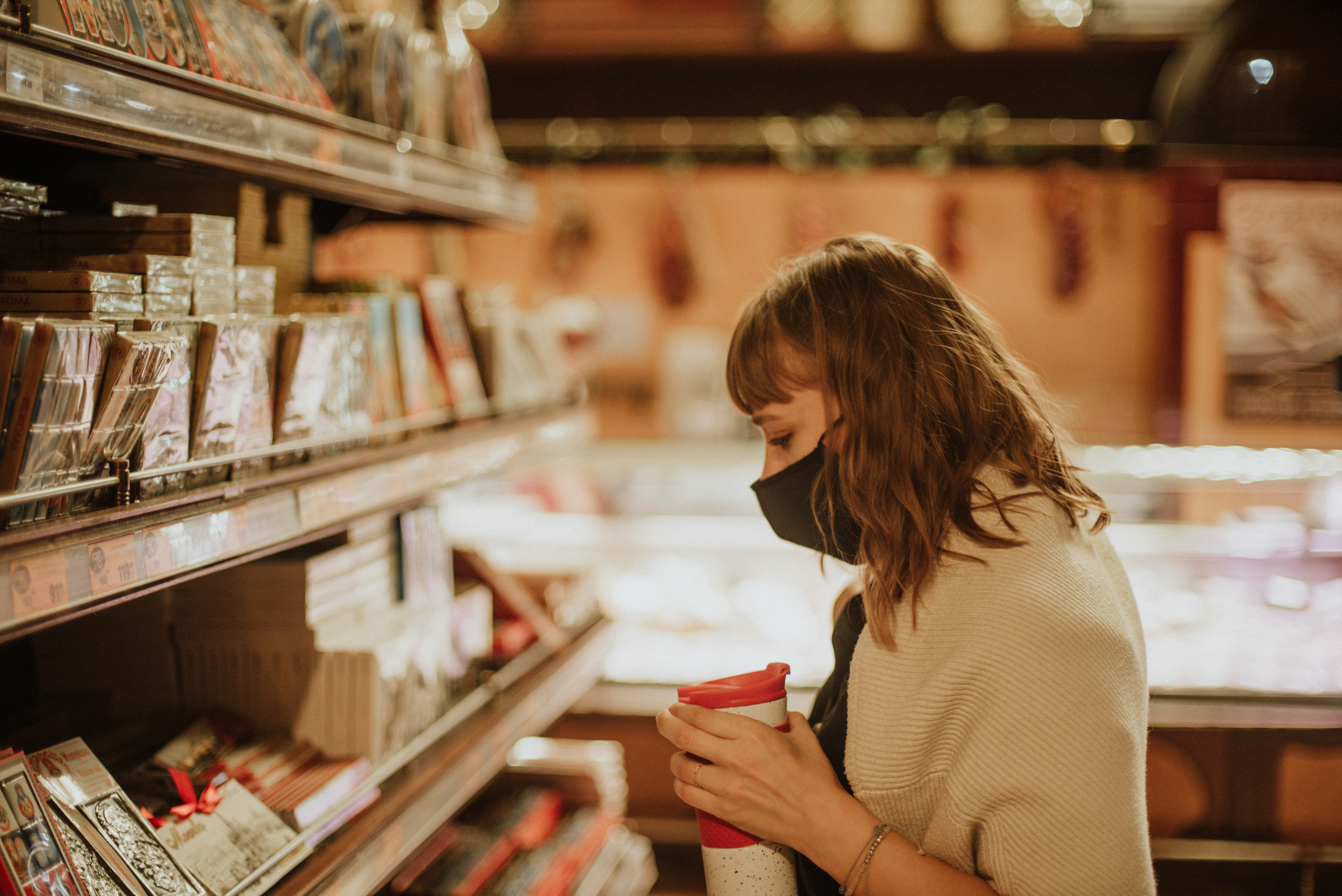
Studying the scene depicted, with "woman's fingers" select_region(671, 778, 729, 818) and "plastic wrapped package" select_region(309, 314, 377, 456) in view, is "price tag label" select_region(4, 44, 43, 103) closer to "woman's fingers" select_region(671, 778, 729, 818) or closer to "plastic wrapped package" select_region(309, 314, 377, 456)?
"plastic wrapped package" select_region(309, 314, 377, 456)

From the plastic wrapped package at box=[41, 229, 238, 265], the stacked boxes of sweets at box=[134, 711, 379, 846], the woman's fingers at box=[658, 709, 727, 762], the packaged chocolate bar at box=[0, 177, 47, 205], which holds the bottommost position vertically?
the stacked boxes of sweets at box=[134, 711, 379, 846]

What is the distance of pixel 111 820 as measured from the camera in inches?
46.9

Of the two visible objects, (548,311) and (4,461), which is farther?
(548,311)

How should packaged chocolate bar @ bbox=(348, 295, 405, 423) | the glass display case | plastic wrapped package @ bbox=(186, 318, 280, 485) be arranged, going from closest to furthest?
plastic wrapped package @ bbox=(186, 318, 280, 485) < packaged chocolate bar @ bbox=(348, 295, 405, 423) < the glass display case

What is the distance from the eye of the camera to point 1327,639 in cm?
338

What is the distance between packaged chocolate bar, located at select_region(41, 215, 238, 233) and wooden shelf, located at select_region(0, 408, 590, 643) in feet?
1.14

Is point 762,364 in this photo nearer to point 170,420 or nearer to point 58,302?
point 170,420

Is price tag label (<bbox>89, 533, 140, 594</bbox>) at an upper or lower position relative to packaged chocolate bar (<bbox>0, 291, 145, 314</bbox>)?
lower

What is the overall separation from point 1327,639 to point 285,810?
3.33m

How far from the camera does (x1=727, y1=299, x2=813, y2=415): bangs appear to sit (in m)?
1.40

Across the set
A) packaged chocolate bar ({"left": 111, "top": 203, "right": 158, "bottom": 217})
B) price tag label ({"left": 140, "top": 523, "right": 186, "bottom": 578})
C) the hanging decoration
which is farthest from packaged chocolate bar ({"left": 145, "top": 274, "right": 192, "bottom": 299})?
the hanging decoration

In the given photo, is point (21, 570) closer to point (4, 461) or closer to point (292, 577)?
point (4, 461)

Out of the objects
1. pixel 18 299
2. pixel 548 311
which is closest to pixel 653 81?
pixel 548 311

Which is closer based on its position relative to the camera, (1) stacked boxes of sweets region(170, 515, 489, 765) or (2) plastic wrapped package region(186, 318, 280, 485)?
(2) plastic wrapped package region(186, 318, 280, 485)
